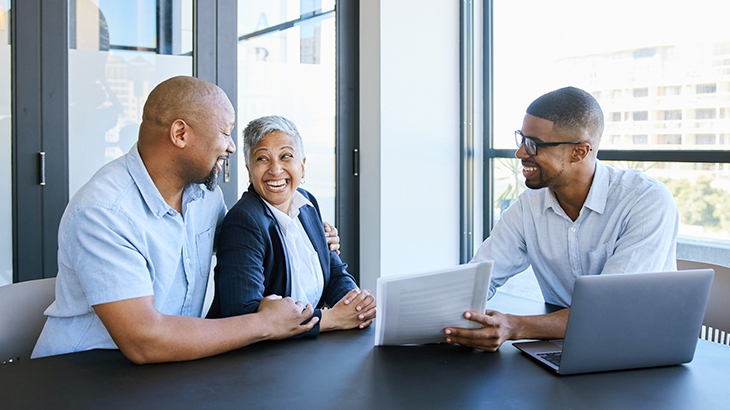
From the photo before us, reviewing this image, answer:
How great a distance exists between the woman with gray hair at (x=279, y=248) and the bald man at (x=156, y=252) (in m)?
0.10

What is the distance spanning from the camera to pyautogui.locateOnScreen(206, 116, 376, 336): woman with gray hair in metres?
1.83

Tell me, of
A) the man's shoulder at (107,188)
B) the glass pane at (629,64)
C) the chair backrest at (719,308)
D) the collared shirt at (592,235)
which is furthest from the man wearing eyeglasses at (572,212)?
the man's shoulder at (107,188)

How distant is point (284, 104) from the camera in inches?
149

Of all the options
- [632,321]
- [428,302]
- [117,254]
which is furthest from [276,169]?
[632,321]

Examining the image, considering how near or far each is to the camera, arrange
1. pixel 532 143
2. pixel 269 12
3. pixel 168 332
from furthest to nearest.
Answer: pixel 269 12 → pixel 532 143 → pixel 168 332

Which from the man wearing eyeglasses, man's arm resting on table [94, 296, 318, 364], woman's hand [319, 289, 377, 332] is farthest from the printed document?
the man wearing eyeglasses

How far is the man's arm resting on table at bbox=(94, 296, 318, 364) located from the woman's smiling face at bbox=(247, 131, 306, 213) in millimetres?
534

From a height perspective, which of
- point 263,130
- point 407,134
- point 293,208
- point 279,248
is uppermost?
point 407,134

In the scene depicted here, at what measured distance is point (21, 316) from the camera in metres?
1.80

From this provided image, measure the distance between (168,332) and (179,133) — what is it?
581 millimetres

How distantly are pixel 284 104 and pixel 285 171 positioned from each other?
5.78 feet

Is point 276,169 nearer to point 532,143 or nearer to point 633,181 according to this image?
point 532,143

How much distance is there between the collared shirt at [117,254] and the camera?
1.58 m

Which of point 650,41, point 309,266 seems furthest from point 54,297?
point 650,41
